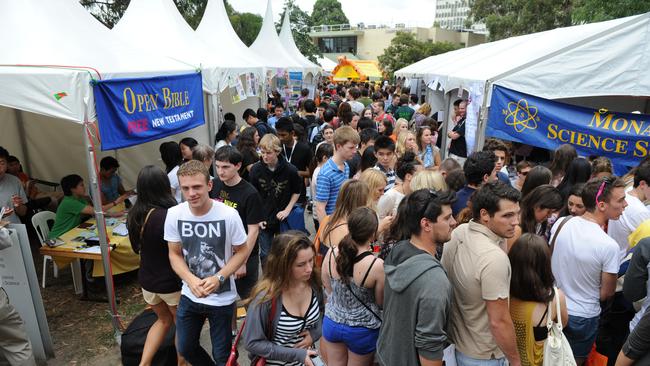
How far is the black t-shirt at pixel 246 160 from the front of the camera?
5609 millimetres

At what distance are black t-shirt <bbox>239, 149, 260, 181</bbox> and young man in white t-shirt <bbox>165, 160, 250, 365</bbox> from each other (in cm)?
262

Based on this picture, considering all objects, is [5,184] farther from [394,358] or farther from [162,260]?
[394,358]

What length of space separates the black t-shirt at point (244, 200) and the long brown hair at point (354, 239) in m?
1.31

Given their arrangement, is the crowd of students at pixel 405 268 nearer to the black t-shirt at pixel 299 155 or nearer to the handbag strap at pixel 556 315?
the handbag strap at pixel 556 315

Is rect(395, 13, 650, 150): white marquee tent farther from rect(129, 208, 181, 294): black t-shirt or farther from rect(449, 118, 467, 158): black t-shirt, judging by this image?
rect(129, 208, 181, 294): black t-shirt

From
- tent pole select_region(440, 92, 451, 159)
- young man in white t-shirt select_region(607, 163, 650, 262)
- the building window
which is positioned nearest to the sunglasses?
young man in white t-shirt select_region(607, 163, 650, 262)

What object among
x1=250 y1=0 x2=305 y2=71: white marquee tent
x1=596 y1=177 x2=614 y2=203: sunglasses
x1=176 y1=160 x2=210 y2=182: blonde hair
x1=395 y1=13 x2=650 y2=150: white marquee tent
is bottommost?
x1=596 y1=177 x2=614 y2=203: sunglasses

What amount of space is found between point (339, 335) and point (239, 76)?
8014 millimetres

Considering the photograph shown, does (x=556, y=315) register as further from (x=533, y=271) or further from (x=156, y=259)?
(x=156, y=259)

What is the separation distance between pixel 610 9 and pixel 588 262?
1235cm

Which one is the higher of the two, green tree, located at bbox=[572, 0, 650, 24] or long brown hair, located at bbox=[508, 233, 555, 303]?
green tree, located at bbox=[572, 0, 650, 24]

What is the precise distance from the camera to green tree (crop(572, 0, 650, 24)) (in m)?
11.0

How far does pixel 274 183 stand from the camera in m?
4.68

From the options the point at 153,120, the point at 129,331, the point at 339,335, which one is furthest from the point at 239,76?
the point at 339,335
